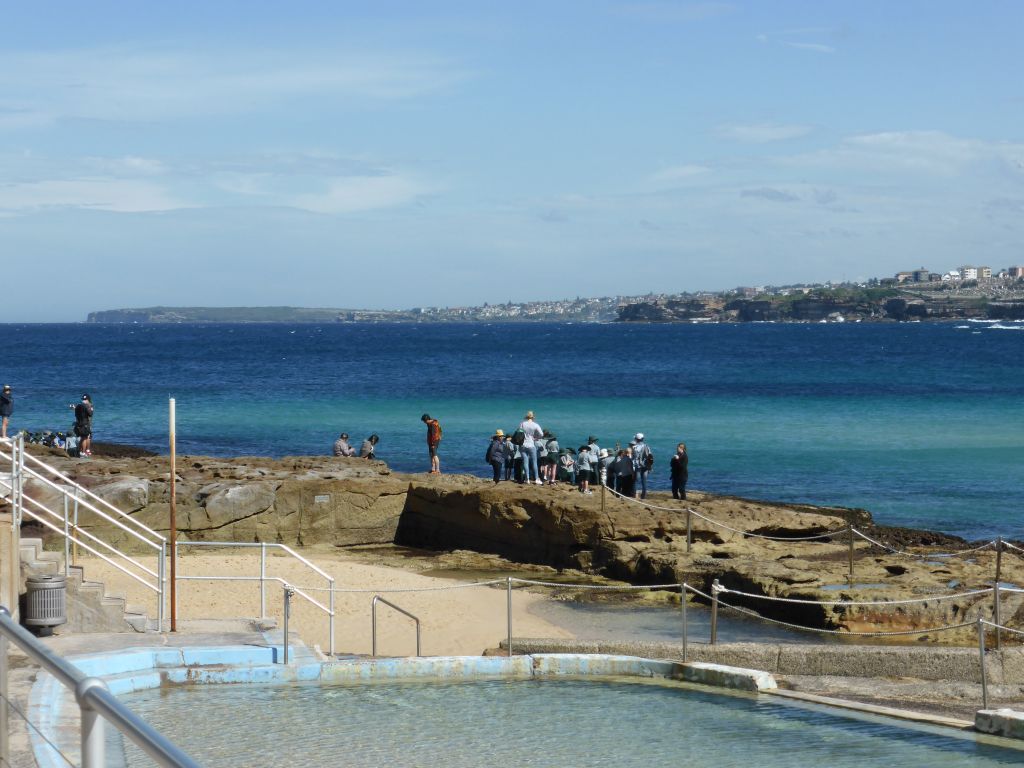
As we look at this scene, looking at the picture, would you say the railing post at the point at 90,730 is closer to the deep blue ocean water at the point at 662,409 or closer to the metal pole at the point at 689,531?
the metal pole at the point at 689,531

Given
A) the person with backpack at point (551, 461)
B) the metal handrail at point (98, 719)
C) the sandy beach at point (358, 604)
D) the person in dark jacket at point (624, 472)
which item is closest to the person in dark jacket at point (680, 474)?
the person in dark jacket at point (624, 472)

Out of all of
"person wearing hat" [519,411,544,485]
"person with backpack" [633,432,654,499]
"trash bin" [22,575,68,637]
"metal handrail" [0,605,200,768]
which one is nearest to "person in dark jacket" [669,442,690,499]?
"person with backpack" [633,432,654,499]

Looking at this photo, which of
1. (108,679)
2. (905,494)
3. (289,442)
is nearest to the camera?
(108,679)

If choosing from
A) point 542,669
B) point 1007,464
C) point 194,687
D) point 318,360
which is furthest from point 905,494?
point 318,360

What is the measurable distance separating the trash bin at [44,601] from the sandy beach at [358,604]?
8.30ft

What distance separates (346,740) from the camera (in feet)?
33.3

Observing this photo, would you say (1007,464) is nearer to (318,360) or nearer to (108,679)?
(108,679)

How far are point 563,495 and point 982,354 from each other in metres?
97.7

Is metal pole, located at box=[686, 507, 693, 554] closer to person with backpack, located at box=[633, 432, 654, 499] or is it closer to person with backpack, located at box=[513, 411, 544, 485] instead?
person with backpack, located at box=[633, 432, 654, 499]

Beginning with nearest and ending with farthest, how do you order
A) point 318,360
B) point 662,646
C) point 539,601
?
point 662,646
point 539,601
point 318,360

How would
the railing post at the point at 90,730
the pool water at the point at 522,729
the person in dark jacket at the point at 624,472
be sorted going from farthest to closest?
the person in dark jacket at the point at 624,472, the pool water at the point at 522,729, the railing post at the point at 90,730

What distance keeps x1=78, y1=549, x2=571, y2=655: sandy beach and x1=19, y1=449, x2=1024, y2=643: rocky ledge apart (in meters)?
1.88

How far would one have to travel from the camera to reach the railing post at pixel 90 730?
3.39 metres

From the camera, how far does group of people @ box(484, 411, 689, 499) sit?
987 inches
